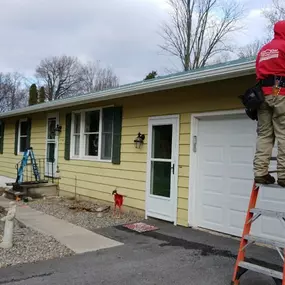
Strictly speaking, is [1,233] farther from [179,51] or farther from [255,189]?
[179,51]

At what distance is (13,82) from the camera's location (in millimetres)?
40438

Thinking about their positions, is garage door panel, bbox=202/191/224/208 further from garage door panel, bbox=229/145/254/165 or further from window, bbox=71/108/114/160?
window, bbox=71/108/114/160

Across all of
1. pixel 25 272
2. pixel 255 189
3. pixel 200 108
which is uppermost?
pixel 200 108

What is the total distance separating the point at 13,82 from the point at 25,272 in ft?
129

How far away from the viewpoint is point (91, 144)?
30.3ft

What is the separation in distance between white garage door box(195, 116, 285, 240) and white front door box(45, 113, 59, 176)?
537cm

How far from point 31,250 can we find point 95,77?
35675 mm

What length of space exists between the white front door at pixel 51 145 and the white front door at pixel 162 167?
4.12 meters

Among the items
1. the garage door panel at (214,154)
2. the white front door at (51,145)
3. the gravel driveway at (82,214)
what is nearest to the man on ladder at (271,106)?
the garage door panel at (214,154)

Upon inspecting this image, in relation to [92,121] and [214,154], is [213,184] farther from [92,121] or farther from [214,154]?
[92,121]

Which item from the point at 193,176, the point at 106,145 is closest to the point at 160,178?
the point at 193,176

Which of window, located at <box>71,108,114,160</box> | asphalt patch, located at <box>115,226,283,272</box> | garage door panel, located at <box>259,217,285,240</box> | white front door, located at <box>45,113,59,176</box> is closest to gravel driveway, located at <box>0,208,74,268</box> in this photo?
asphalt patch, located at <box>115,226,283,272</box>

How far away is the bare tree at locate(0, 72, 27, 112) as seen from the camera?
3869 cm

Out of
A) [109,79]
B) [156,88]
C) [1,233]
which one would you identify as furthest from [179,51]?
[1,233]
